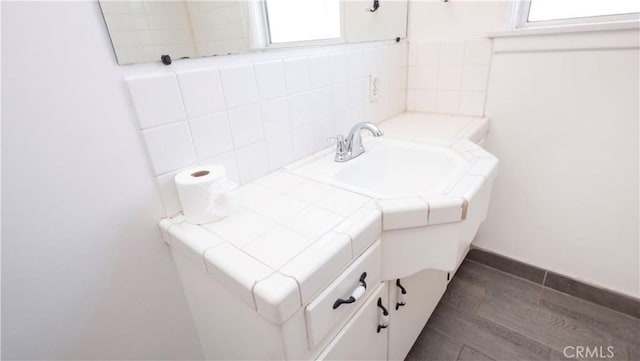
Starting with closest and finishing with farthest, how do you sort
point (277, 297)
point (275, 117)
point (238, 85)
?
point (277, 297)
point (238, 85)
point (275, 117)

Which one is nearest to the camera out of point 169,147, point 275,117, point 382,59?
point 169,147

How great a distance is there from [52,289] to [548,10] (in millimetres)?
1872

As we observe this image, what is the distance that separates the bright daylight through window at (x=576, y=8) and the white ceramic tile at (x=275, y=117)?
115 centimetres

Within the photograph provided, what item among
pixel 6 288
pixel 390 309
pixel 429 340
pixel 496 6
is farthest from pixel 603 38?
pixel 6 288

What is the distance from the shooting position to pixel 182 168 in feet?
2.46

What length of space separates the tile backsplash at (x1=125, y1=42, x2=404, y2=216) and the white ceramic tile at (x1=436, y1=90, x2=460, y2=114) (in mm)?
437

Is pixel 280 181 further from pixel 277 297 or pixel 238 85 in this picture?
pixel 277 297

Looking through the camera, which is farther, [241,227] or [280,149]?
[280,149]

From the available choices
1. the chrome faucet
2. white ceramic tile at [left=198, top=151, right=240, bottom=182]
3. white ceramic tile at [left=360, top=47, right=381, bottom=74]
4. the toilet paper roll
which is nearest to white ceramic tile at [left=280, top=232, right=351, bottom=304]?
the toilet paper roll

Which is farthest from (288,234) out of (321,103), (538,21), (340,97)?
(538,21)

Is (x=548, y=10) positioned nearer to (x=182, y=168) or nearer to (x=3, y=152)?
(x=182, y=168)

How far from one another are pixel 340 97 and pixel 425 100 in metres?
0.64

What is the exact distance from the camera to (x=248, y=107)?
858 mm

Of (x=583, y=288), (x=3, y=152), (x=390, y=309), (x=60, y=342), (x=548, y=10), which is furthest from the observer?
(x=583, y=288)
